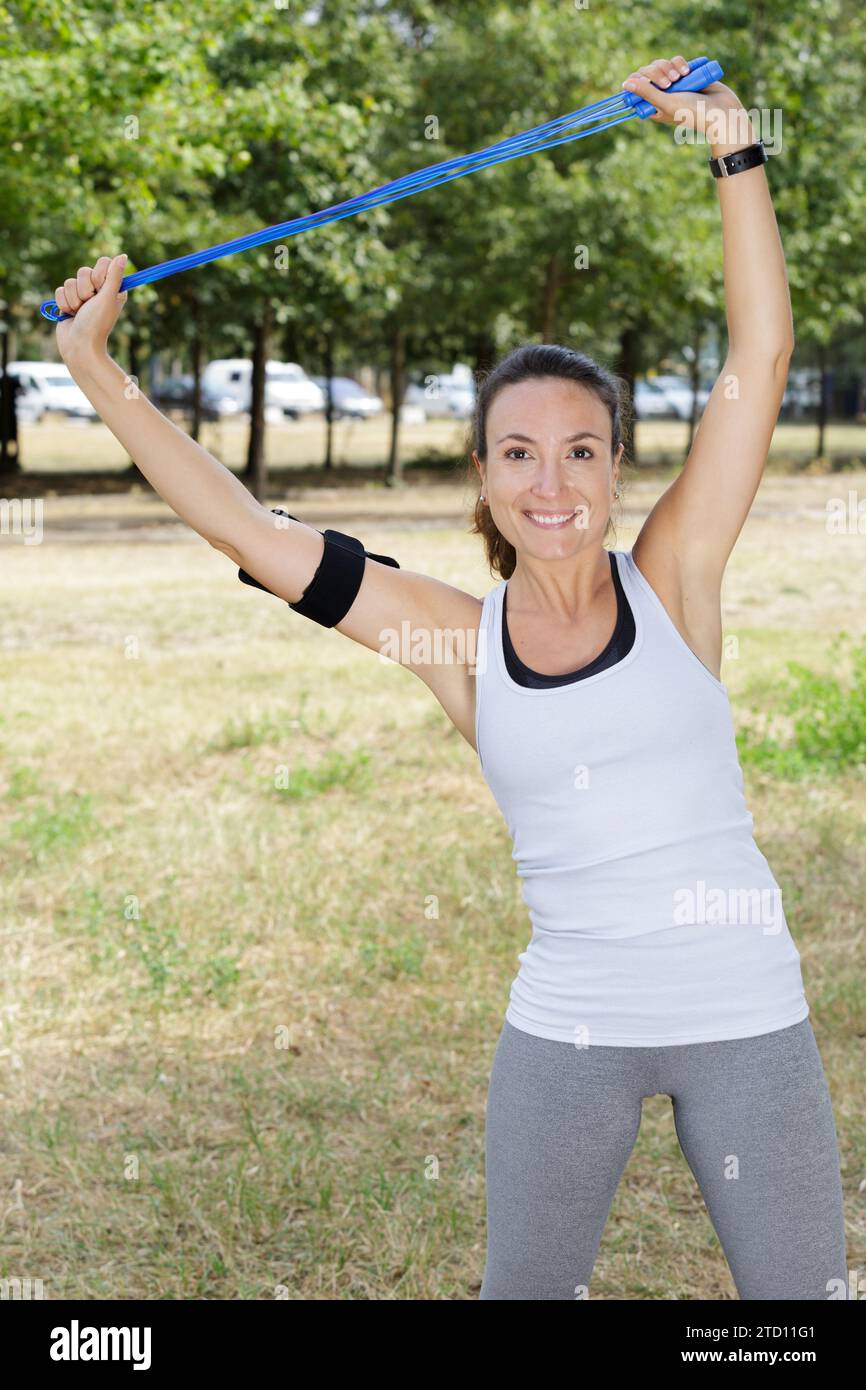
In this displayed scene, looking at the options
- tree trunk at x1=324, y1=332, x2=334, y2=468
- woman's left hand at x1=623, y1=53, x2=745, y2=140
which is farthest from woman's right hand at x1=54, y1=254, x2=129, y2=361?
tree trunk at x1=324, y1=332, x2=334, y2=468

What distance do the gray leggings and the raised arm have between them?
0.70 meters

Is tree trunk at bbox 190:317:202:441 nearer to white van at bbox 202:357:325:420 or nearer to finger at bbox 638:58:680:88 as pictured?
finger at bbox 638:58:680:88

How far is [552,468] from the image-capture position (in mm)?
2338

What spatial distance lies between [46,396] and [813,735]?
4423 centimetres

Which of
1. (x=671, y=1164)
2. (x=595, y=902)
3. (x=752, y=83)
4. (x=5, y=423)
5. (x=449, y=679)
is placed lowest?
(x=671, y=1164)

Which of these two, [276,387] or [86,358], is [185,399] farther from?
[86,358]

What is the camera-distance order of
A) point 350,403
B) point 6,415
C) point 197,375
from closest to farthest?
point 197,375
point 6,415
point 350,403

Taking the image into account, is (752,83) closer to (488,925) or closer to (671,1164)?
(488,925)

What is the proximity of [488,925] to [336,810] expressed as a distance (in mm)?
1580

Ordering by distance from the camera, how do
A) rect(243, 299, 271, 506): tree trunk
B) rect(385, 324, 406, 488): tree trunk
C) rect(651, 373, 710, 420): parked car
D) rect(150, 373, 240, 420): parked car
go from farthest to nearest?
1. rect(651, 373, 710, 420): parked car
2. rect(150, 373, 240, 420): parked car
3. rect(385, 324, 406, 488): tree trunk
4. rect(243, 299, 271, 506): tree trunk

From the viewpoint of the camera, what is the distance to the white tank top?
210 cm

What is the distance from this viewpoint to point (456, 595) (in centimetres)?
247

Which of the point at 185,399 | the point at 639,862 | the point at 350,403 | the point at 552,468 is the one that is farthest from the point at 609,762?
the point at 350,403

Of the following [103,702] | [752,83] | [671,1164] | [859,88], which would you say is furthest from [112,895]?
[859,88]
